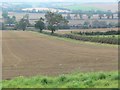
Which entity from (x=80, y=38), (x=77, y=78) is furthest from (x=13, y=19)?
(x=77, y=78)

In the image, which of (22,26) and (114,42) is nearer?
(114,42)

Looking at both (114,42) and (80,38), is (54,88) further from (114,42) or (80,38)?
(80,38)

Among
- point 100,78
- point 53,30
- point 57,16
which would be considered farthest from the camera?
point 57,16

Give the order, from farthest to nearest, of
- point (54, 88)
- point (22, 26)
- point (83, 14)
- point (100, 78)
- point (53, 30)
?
point (83, 14) < point (22, 26) < point (53, 30) < point (100, 78) < point (54, 88)

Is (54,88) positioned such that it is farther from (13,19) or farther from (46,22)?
(13,19)

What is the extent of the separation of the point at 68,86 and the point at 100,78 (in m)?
1.50

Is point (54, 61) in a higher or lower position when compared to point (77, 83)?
lower

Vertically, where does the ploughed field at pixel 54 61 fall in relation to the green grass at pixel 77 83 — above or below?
below

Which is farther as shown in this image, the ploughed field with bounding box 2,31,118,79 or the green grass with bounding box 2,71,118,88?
the ploughed field with bounding box 2,31,118,79

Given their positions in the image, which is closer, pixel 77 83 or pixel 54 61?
pixel 77 83

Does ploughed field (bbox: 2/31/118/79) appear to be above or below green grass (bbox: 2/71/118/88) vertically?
below

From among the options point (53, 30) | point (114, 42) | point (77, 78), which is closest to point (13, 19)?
point (53, 30)

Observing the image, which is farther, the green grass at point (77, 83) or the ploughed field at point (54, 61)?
the ploughed field at point (54, 61)

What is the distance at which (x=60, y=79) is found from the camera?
882 centimetres
